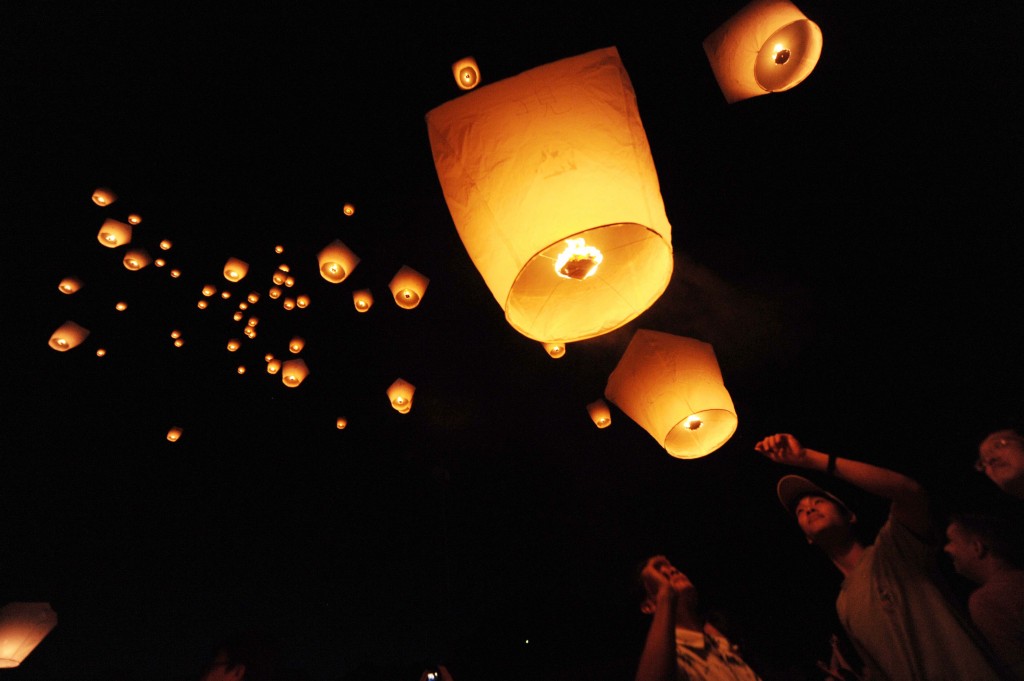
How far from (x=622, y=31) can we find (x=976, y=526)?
10.3 ft

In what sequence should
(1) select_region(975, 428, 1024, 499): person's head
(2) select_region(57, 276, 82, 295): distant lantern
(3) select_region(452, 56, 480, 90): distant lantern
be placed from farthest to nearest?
(2) select_region(57, 276, 82, 295): distant lantern, (3) select_region(452, 56, 480, 90): distant lantern, (1) select_region(975, 428, 1024, 499): person's head

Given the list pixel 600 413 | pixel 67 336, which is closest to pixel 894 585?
pixel 600 413

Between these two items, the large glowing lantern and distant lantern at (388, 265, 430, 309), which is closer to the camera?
the large glowing lantern

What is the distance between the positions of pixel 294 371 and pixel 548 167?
154 inches

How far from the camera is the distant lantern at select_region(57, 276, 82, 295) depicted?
4367 mm

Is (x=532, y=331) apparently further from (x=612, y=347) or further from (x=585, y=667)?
(x=585, y=667)

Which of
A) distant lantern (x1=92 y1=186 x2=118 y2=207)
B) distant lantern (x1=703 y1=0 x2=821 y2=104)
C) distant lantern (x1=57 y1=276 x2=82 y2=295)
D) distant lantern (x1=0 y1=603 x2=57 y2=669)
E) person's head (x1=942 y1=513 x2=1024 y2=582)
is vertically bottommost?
distant lantern (x1=0 y1=603 x2=57 y2=669)

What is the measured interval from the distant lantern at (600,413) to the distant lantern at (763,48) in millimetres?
2398

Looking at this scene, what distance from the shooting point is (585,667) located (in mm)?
5637

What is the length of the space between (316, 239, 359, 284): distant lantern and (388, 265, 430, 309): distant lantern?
1.28 feet

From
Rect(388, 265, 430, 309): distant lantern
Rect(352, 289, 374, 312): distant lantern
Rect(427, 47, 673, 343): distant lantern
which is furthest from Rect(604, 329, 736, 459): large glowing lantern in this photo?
Rect(352, 289, 374, 312): distant lantern

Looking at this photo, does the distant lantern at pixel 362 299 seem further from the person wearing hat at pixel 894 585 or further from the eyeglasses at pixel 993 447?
the eyeglasses at pixel 993 447

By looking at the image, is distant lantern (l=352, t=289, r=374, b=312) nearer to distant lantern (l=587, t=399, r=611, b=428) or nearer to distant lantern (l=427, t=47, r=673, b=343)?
distant lantern (l=587, t=399, r=611, b=428)

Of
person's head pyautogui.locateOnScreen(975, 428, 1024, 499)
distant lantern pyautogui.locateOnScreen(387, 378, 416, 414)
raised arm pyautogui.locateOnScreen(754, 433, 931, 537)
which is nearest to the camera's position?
raised arm pyautogui.locateOnScreen(754, 433, 931, 537)
